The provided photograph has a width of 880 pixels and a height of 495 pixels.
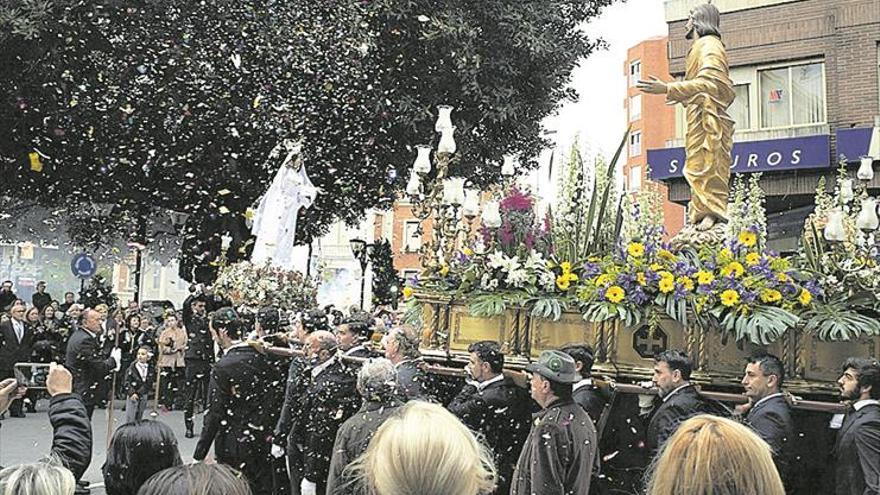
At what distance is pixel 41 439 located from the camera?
1263 centimetres

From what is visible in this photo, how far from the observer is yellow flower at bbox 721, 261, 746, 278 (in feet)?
23.9

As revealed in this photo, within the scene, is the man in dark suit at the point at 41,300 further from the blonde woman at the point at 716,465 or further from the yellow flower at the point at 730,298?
the blonde woman at the point at 716,465

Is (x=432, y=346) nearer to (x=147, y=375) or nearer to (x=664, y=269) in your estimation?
(x=664, y=269)

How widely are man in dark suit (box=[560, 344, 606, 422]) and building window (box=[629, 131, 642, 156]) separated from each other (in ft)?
156

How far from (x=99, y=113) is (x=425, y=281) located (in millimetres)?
10631

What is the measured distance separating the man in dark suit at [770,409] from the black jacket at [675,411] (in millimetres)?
360

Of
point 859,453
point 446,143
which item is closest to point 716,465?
point 859,453

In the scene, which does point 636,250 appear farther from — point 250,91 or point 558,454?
point 250,91

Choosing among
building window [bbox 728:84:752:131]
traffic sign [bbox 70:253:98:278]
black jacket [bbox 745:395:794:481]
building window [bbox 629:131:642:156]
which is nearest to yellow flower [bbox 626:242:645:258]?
black jacket [bbox 745:395:794:481]

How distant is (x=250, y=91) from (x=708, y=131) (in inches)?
424

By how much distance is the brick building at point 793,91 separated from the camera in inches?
855

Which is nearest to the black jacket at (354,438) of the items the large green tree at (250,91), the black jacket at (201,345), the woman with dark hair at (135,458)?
the woman with dark hair at (135,458)

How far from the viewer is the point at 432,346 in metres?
8.63

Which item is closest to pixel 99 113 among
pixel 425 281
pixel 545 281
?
pixel 425 281
